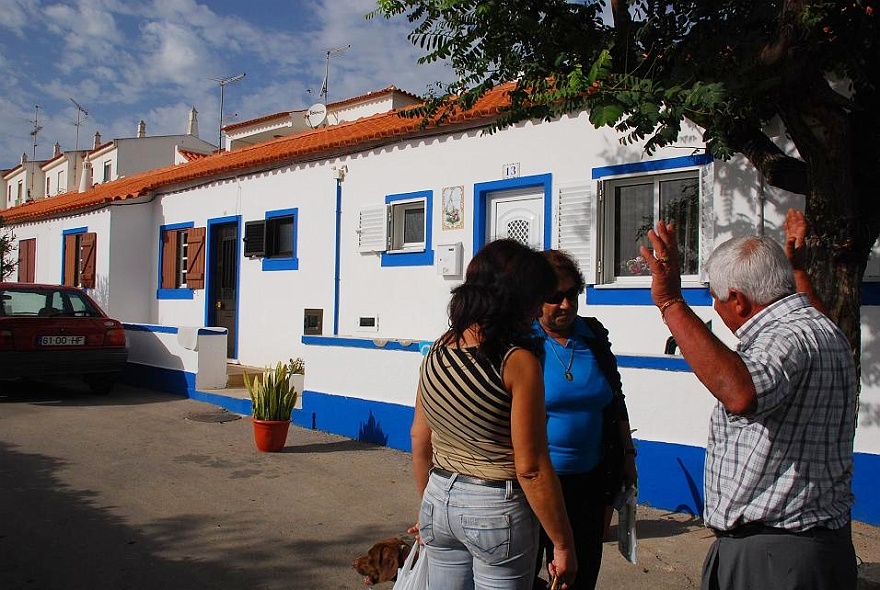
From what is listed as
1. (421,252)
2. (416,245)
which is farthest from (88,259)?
(421,252)

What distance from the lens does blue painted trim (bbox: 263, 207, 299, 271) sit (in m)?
10.2

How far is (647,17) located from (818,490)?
3.68m

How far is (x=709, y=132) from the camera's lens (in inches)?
159

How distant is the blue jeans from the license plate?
8.67 metres

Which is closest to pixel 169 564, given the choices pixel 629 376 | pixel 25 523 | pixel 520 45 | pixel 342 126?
pixel 25 523

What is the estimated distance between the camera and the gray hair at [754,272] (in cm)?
209

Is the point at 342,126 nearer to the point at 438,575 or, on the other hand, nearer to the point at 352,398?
the point at 352,398

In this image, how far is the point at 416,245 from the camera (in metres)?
8.64

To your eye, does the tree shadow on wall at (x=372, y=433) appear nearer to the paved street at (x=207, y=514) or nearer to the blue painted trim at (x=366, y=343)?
the paved street at (x=207, y=514)

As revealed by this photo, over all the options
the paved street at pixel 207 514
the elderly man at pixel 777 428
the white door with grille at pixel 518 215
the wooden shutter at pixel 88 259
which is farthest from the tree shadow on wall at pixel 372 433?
the wooden shutter at pixel 88 259

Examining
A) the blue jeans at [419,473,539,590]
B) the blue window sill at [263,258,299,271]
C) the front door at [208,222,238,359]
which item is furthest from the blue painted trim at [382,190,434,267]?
the blue jeans at [419,473,539,590]

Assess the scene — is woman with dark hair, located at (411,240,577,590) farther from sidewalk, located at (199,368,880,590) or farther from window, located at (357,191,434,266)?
window, located at (357,191,434,266)

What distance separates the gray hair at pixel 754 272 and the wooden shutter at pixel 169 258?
12.2 meters

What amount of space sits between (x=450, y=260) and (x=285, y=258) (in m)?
3.39
